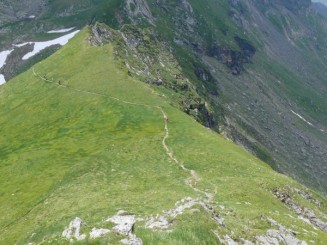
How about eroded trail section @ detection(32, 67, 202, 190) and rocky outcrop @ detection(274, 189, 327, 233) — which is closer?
rocky outcrop @ detection(274, 189, 327, 233)

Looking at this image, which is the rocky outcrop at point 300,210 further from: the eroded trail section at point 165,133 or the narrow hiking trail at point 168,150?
the eroded trail section at point 165,133

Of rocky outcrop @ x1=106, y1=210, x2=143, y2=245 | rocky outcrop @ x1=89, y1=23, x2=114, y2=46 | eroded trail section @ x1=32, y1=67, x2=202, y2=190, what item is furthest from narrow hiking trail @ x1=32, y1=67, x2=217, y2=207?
rocky outcrop @ x1=89, y1=23, x2=114, y2=46

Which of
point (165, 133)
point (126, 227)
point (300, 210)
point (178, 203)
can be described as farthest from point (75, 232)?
point (165, 133)

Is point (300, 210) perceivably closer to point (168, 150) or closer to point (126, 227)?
point (168, 150)

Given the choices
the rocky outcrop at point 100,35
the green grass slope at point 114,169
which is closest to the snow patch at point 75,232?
the green grass slope at point 114,169

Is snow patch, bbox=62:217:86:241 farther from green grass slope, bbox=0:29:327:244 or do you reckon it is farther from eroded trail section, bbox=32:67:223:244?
green grass slope, bbox=0:29:327:244

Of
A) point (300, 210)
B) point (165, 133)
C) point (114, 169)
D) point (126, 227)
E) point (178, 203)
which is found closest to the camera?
point (126, 227)

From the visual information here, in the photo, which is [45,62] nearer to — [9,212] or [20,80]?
[20,80]

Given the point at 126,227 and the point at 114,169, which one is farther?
the point at 114,169
